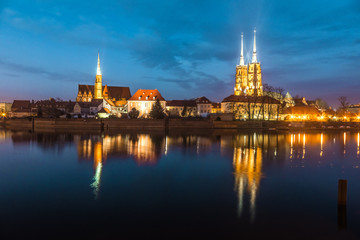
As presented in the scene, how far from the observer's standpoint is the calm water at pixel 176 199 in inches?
343

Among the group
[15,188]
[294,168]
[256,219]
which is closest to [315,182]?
[294,168]

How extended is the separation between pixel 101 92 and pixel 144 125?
46252mm

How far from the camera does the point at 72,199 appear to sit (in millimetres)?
11383

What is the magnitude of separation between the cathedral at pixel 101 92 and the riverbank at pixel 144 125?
35.2 m

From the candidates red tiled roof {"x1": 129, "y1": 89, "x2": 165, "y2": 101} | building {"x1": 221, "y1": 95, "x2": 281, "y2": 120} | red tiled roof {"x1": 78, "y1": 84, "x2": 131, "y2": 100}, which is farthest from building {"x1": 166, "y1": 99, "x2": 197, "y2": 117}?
red tiled roof {"x1": 78, "y1": 84, "x2": 131, "y2": 100}

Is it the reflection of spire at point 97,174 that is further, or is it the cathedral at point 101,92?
the cathedral at point 101,92

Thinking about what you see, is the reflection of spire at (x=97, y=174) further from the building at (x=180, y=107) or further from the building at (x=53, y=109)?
the building at (x=180, y=107)

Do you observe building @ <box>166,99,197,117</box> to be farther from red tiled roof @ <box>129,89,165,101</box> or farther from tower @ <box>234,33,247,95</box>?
tower @ <box>234,33,247,95</box>

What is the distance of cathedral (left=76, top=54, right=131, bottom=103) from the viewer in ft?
320

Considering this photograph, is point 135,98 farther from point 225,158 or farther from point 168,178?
point 168,178

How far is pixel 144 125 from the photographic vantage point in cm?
5712

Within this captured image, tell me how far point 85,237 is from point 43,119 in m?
55.9

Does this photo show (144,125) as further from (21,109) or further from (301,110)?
(21,109)

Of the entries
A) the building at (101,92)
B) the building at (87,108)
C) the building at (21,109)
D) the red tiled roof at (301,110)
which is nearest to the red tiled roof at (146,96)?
→ the building at (87,108)
